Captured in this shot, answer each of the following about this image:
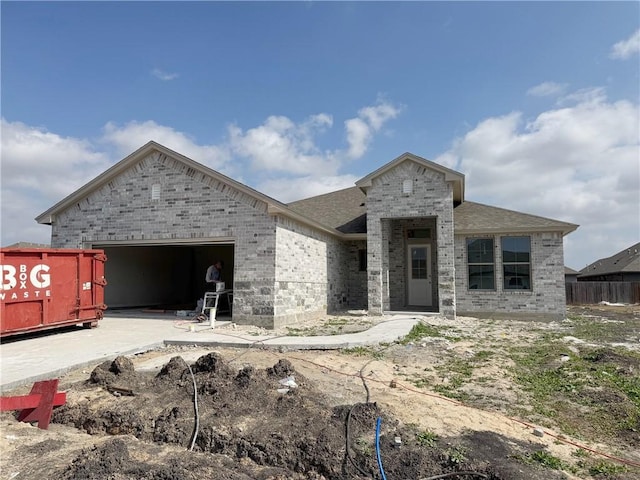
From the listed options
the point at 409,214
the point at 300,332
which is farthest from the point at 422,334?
the point at 409,214

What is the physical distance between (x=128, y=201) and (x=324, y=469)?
1225 cm

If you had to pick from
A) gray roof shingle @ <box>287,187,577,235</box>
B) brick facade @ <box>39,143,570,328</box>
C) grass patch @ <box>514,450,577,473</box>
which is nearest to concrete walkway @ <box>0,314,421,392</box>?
brick facade @ <box>39,143,570,328</box>

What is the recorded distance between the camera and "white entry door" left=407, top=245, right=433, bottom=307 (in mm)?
18062

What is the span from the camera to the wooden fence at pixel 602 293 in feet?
83.6

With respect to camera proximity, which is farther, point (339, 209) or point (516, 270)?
point (339, 209)

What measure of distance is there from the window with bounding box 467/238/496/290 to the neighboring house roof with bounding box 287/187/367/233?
14.2ft

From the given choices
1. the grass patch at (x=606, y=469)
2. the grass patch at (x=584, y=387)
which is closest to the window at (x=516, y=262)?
the grass patch at (x=584, y=387)

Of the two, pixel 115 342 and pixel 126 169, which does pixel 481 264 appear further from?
pixel 126 169

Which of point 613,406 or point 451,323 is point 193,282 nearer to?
point 451,323

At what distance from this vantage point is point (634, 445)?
4.64m

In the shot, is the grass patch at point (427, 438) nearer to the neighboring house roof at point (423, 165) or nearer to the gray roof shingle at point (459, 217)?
the gray roof shingle at point (459, 217)

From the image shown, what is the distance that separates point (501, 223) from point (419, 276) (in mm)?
3969

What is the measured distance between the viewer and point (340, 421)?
4766mm

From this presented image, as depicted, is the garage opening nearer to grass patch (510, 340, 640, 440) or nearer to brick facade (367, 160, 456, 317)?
brick facade (367, 160, 456, 317)
